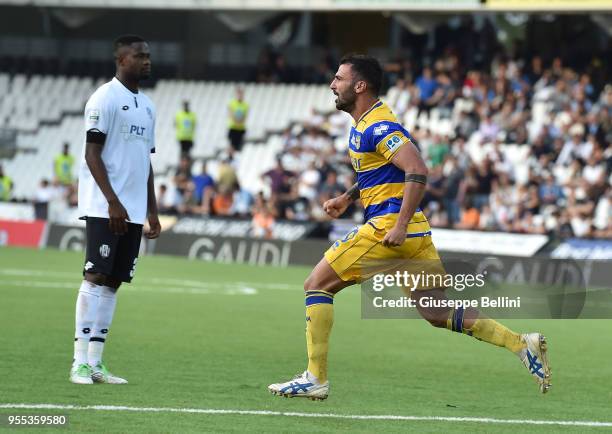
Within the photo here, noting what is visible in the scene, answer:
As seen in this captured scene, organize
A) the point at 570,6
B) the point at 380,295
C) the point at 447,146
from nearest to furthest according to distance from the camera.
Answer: the point at 380,295
the point at 447,146
the point at 570,6

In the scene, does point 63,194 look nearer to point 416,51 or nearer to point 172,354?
point 416,51

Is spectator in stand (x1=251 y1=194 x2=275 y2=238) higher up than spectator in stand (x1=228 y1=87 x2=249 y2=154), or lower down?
lower down

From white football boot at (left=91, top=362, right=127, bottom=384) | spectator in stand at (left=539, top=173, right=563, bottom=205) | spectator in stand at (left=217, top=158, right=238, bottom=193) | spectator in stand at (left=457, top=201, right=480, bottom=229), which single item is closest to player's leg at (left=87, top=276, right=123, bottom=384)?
white football boot at (left=91, top=362, right=127, bottom=384)

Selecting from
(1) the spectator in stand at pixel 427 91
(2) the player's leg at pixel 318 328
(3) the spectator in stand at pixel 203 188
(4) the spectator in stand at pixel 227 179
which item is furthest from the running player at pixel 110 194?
(1) the spectator in stand at pixel 427 91

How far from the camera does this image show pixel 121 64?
10.1m

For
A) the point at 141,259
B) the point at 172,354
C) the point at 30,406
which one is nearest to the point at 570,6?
the point at 141,259

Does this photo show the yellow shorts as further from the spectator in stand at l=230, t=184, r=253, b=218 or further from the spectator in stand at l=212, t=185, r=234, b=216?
the spectator in stand at l=212, t=185, r=234, b=216

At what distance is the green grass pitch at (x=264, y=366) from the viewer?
862 cm

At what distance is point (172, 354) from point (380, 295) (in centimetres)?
229

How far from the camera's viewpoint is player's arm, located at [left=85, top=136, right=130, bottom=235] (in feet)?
32.3

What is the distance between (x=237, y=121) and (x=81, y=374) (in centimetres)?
2645

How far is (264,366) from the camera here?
11562 millimetres

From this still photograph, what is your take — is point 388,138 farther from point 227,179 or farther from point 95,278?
point 227,179

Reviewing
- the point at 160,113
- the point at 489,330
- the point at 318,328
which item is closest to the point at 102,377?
the point at 318,328
